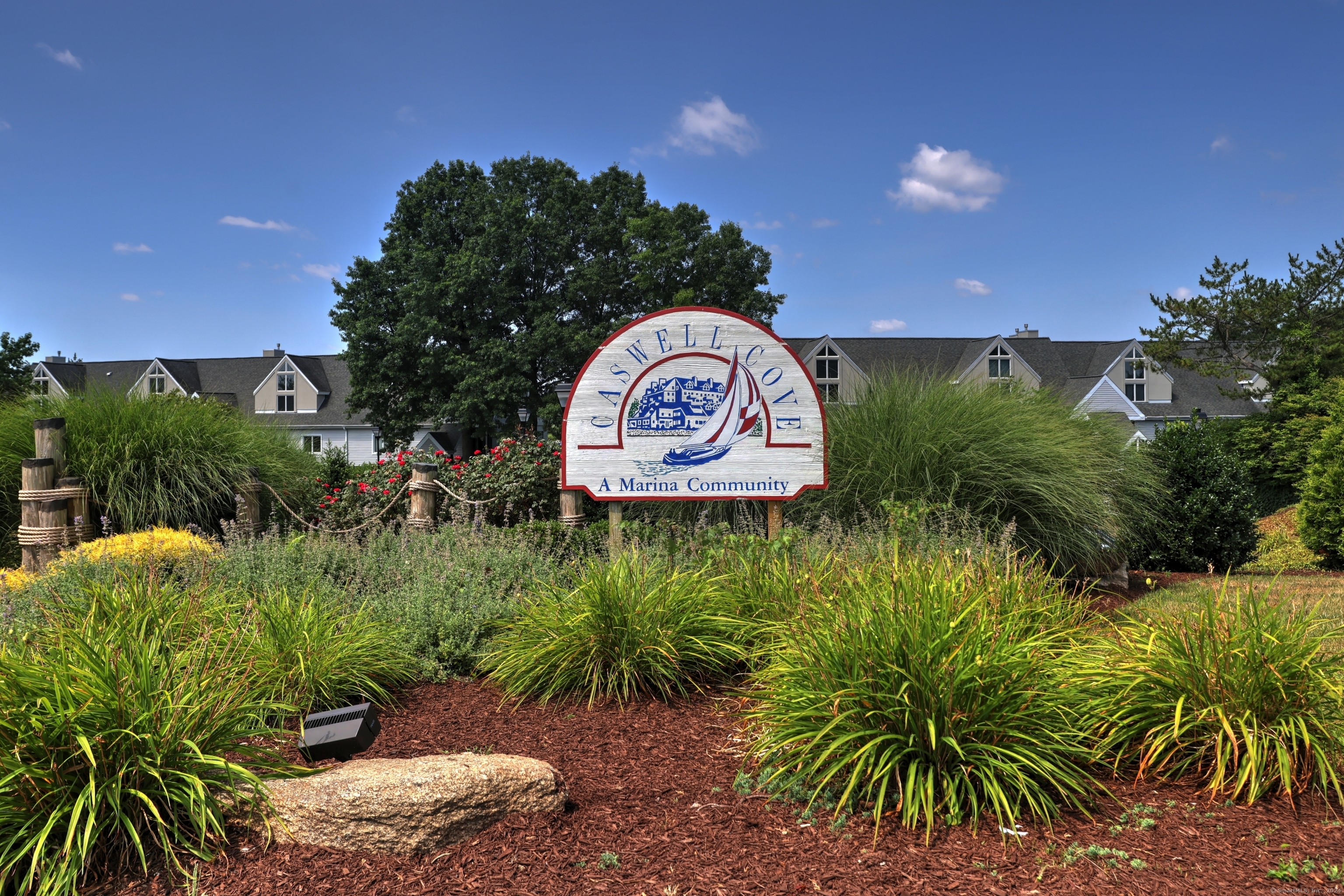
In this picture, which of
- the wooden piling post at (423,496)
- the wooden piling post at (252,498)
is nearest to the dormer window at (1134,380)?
the wooden piling post at (423,496)

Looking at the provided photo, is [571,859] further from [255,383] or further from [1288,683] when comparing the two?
[255,383]

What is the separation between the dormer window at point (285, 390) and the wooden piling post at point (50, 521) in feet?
130

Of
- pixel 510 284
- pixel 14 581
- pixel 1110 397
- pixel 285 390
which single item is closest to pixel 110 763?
pixel 14 581

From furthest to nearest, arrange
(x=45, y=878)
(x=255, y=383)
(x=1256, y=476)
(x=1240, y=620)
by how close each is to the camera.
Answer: (x=255, y=383) < (x=1256, y=476) < (x=1240, y=620) < (x=45, y=878)

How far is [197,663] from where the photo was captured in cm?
345

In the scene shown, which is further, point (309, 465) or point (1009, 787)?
point (309, 465)

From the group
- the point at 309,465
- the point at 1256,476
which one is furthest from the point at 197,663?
the point at 1256,476

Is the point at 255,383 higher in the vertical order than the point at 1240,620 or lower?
higher

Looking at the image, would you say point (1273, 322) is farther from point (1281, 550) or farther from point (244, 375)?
point (244, 375)

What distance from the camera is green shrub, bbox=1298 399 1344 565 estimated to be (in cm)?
1195

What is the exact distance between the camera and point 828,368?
41.8 m

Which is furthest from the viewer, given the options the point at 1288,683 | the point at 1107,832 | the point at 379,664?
the point at 379,664

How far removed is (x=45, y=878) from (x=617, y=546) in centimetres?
449

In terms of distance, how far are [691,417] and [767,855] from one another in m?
4.87
